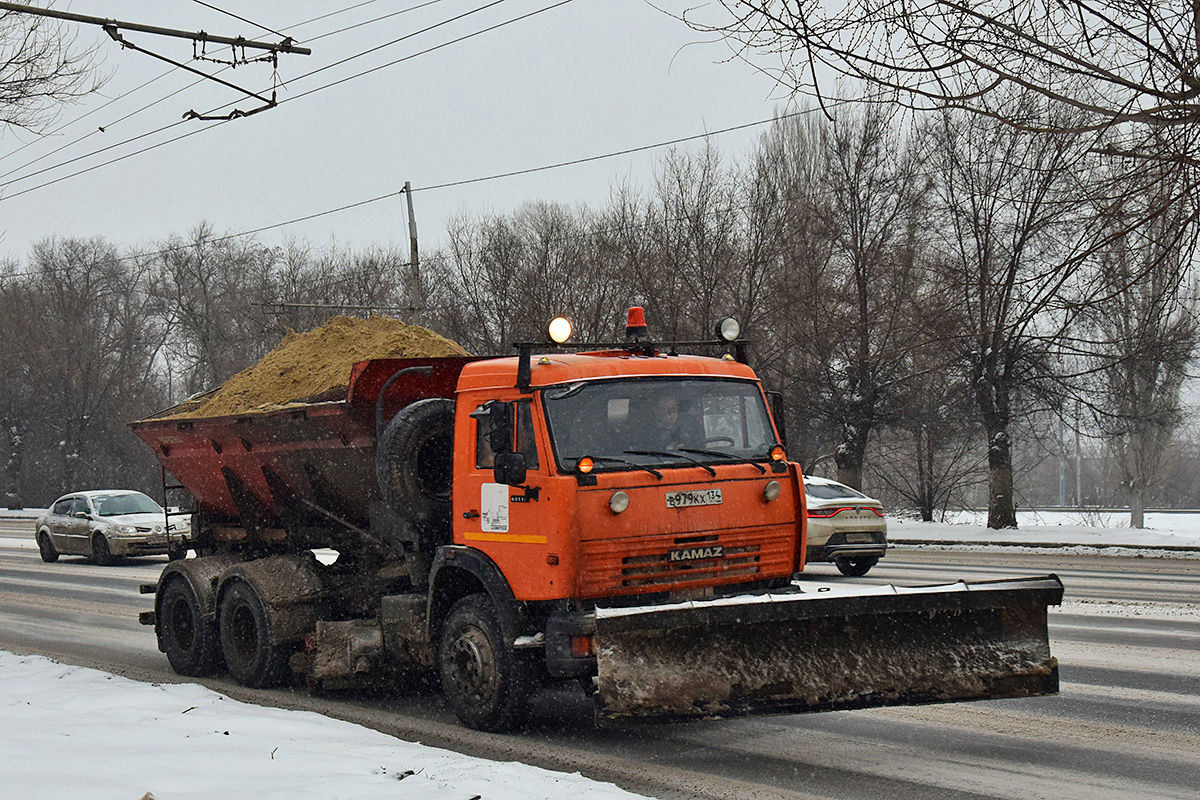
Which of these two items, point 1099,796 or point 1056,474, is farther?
point 1056,474

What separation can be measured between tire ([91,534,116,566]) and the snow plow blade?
20.4 m

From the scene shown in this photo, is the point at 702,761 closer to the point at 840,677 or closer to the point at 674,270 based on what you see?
the point at 840,677


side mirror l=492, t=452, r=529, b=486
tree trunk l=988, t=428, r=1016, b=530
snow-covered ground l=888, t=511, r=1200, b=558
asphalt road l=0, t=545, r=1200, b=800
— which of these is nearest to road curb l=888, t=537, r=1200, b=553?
snow-covered ground l=888, t=511, r=1200, b=558

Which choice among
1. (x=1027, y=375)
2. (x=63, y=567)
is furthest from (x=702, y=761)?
(x=1027, y=375)

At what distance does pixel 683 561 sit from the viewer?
289 inches

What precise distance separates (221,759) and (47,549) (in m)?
22.2

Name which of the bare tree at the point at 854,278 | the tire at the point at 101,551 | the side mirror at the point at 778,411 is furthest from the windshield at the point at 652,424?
the bare tree at the point at 854,278

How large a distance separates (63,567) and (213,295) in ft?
123

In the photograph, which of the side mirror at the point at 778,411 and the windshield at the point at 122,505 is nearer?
the side mirror at the point at 778,411

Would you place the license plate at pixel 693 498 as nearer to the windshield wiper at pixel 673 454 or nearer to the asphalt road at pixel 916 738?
the windshield wiper at pixel 673 454

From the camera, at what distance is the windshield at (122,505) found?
24.8 meters

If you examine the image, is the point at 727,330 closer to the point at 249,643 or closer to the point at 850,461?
the point at 249,643

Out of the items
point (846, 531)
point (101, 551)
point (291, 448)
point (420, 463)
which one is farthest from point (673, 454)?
point (101, 551)

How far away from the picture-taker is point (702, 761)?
22.6 ft
